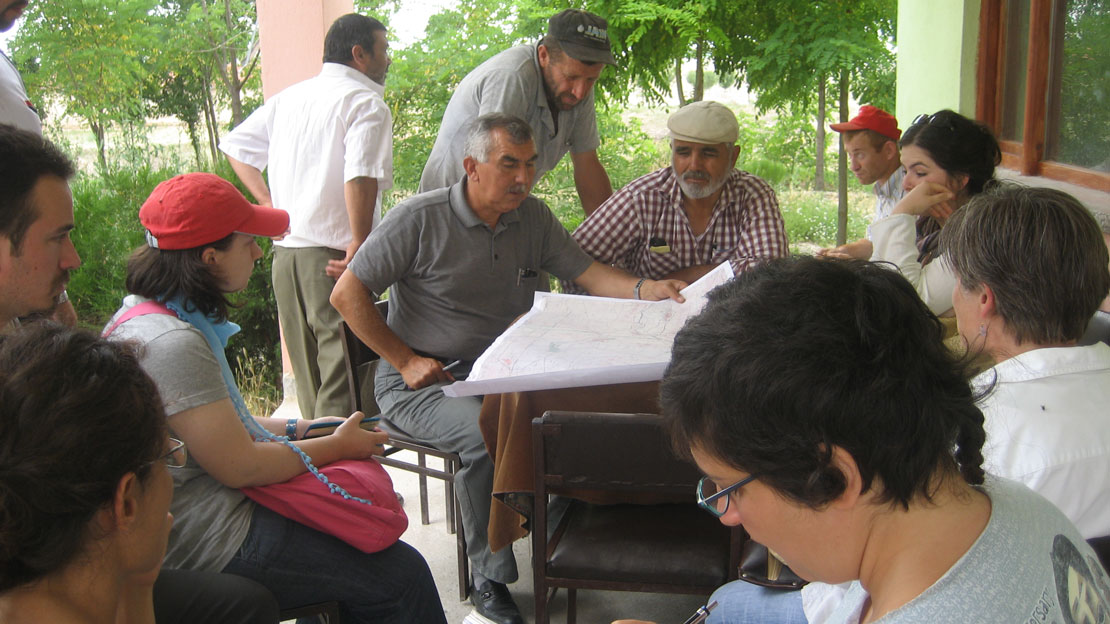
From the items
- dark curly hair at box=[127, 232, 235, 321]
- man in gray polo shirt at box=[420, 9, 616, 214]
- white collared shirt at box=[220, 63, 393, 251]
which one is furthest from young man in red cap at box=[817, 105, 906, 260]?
dark curly hair at box=[127, 232, 235, 321]

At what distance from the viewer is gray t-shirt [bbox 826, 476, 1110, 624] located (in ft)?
2.94

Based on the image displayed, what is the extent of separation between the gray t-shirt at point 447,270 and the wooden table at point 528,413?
2.36ft

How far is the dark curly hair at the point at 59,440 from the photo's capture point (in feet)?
3.69

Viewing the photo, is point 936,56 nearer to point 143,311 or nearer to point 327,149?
point 327,149

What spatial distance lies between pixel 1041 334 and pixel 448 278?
191 cm

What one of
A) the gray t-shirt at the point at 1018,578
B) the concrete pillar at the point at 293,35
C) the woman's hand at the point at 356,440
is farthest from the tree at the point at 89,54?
the gray t-shirt at the point at 1018,578

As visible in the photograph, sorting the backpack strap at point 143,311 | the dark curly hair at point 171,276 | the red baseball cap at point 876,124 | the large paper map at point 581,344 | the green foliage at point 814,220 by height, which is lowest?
the green foliage at point 814,220

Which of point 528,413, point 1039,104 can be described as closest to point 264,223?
point 528,413

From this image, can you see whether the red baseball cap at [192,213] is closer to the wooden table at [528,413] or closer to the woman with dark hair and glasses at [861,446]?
the wooden table at [528,413]

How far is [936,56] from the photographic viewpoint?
4867 millimetres

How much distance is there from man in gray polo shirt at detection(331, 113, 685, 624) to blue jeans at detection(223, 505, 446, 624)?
2.74ft

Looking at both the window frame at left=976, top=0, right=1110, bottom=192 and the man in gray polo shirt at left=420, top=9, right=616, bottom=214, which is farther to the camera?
the window frame at left=976, top=0, right=1110, bottom=192

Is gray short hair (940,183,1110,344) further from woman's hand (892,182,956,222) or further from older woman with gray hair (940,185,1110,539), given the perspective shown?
woman's hand (892,182,956,222)

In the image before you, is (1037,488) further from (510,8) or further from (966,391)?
(510,8)
